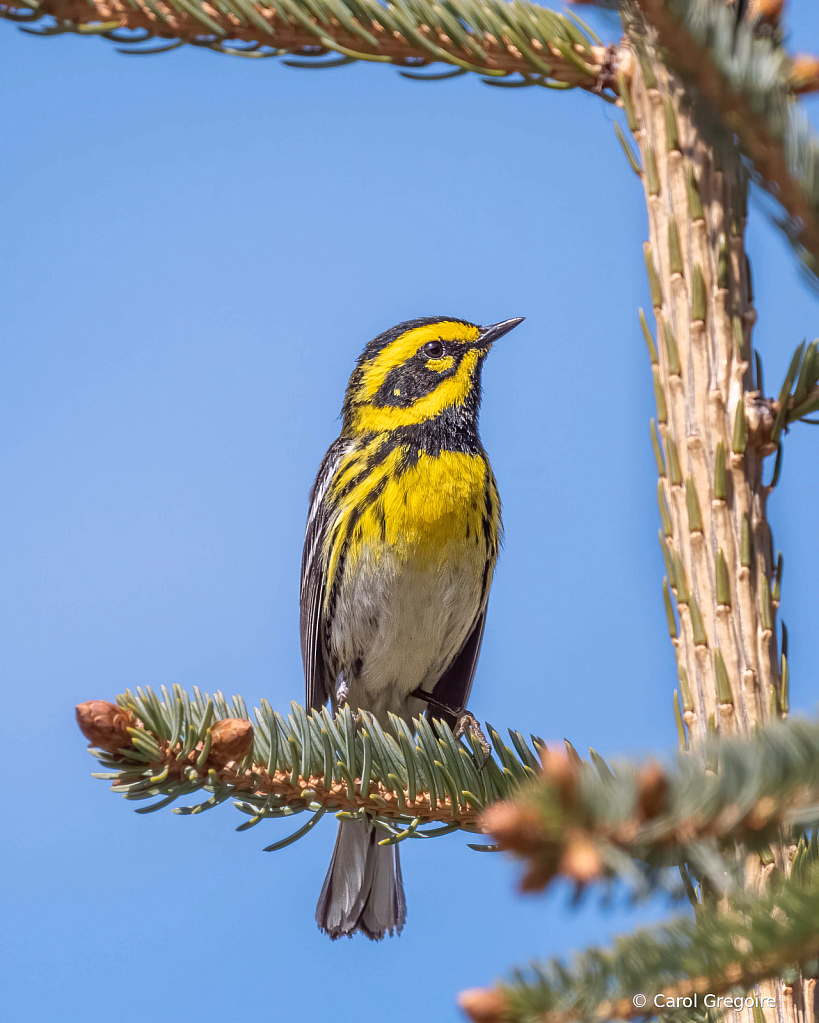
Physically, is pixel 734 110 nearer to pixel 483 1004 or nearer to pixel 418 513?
pixel 483 1004

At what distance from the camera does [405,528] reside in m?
3.97

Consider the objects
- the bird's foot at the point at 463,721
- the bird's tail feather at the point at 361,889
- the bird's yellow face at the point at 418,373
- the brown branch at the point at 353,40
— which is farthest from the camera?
the bird's yellow face at the point at 418,373

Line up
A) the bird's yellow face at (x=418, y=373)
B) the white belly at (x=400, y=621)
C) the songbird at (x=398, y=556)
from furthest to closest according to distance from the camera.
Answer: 1. the bird's yellow face at (x=418, y=373)
2. the white belly at (x=400, y=621)
3. the songbird at (x=398, y=556)

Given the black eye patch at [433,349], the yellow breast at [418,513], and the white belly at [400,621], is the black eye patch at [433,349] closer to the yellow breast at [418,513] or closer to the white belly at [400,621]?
the yellow breast at [418,513]

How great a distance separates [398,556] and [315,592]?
57 cm

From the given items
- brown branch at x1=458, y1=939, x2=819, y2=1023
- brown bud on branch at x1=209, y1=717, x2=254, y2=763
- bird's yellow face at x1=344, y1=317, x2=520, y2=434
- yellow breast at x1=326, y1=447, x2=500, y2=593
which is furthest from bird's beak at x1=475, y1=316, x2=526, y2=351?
brown branch at x1=458, y1=939, x2=819, y2=1023

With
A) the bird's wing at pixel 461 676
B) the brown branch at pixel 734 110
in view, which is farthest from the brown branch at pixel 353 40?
the bird's wing at pixel 461 676

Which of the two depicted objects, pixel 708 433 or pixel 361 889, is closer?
pixel 708 433

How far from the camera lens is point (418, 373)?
15.0 feet

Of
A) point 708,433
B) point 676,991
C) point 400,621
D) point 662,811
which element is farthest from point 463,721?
point 662,811

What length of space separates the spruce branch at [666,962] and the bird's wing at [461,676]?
12.4 feet

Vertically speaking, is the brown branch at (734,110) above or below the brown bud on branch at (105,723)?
above

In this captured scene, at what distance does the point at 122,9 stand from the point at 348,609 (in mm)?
2751

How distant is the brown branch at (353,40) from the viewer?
1.77 meters
